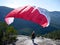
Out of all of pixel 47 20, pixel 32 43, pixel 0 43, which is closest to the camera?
pixel 47 20

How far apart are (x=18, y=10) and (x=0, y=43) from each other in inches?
583

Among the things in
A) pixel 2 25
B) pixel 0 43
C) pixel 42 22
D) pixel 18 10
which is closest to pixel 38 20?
pixel 42 22

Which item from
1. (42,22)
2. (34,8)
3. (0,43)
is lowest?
(0,43)

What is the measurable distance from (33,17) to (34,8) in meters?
1.58

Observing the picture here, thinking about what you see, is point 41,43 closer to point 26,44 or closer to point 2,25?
point 26,44

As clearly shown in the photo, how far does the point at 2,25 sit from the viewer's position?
52.6m

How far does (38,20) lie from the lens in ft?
78.3

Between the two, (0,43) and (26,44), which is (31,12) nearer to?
(26,44)

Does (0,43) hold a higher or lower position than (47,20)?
lower

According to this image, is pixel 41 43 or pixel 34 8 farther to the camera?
pixel 41 43

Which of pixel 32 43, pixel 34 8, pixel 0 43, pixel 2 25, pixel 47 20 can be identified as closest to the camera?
pixel 47 20

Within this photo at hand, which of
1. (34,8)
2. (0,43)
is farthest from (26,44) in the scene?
(0,43)

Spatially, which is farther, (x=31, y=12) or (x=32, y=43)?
(x=32, y=43)

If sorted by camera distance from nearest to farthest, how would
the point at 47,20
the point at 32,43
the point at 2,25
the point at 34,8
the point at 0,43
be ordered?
the point at 47,20 < the point at 34,8 < the point at 32,43 < the point at 0,43 < the point at 2,25
